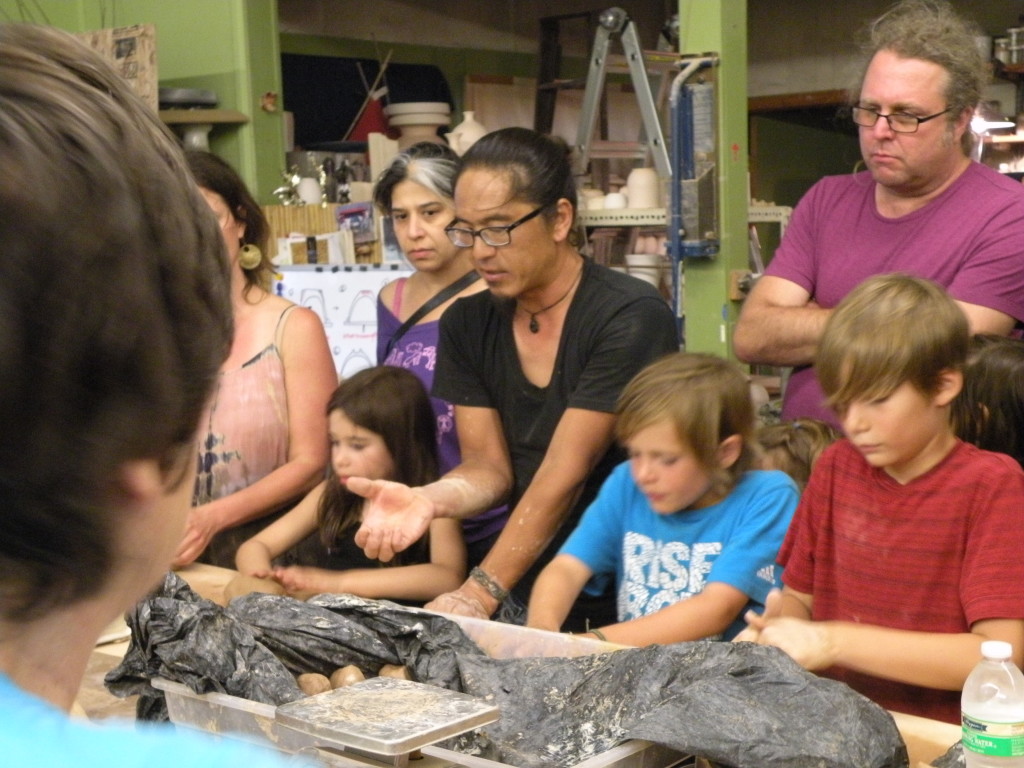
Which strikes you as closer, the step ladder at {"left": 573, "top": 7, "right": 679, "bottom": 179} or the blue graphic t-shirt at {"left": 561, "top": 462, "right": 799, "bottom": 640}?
the blue graphic t-shirt at {"left": 561, "top": 462, "right": 799, "bottom": 640}

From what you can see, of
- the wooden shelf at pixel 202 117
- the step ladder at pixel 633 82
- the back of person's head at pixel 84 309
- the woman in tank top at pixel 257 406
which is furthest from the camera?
the wooden shelf at pixel 202 117

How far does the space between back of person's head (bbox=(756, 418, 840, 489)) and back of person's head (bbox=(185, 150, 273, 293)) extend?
1.23 m

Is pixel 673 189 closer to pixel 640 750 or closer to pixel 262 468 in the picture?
pixel 262 468

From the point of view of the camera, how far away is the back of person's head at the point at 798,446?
7.81ft

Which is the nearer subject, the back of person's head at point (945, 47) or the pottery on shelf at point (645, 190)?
the back of person's head at point (945, 47)

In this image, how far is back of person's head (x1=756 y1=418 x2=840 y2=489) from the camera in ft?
7.81

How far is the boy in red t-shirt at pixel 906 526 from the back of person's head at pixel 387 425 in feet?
3.40

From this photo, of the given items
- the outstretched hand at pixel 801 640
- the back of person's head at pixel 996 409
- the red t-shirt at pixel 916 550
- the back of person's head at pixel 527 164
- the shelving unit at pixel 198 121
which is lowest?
the outstretched hand at pixel 801 640

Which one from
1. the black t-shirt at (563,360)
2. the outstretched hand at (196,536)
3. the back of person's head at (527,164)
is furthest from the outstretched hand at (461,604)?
the back of person's head at (527,164)

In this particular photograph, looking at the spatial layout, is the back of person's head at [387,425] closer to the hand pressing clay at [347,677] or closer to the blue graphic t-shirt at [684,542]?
the blue graphic t-shirt at [684,542]

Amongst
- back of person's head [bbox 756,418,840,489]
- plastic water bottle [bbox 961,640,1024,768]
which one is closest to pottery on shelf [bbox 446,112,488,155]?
back of person's head [bbox 756,418,840,489]

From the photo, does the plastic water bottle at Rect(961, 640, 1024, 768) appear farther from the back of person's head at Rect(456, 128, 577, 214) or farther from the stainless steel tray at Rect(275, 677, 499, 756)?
the back of person's head at Rect(456, 128, 577, 214)

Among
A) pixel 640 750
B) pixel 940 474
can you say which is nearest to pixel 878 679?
pixel 940 474

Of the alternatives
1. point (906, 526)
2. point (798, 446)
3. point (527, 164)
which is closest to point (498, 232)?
point (527, 164)
